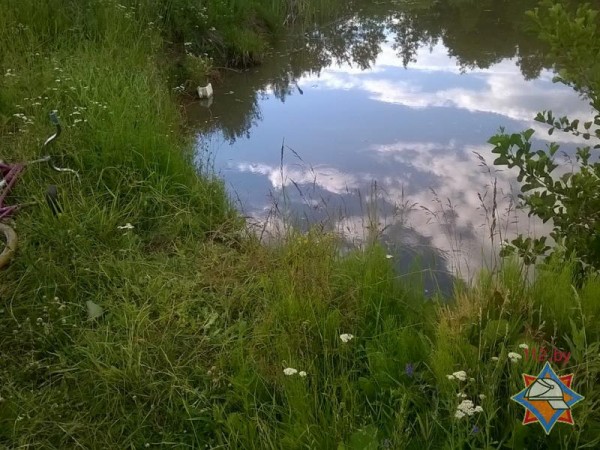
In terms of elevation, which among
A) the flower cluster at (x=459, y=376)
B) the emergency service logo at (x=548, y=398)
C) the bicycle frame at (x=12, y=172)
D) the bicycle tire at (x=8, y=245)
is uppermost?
the emergency service logo at (x=548, y=398)

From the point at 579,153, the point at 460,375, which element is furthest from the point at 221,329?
Result: the point at 579,153

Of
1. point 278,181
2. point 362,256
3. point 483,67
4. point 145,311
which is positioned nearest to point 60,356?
point 145,311

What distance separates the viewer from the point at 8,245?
2570 millimetres

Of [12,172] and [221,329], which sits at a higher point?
[12,172]

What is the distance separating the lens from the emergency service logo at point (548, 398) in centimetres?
128

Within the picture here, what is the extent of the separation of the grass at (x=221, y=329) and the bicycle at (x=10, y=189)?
0.08m

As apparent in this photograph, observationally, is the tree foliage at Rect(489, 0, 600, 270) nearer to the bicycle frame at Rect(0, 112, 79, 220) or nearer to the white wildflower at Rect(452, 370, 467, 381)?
the white wildflower at Rect(452, 370, 467, 381)

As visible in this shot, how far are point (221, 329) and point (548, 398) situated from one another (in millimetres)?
1576

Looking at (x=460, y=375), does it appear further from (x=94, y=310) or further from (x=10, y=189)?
(x=10, y=189)

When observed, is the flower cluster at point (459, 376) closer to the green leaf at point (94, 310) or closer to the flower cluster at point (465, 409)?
the flower cluster at point (465, 409)

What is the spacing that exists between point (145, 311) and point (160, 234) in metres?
A: 0.82

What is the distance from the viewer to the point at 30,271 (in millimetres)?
2762

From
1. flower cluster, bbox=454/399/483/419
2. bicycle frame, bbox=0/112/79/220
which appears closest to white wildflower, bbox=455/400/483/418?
flower cluster, bbox=454/399/483/419

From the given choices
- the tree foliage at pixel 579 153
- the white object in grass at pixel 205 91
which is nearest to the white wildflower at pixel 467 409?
the tree foliage at pixel 579 153
